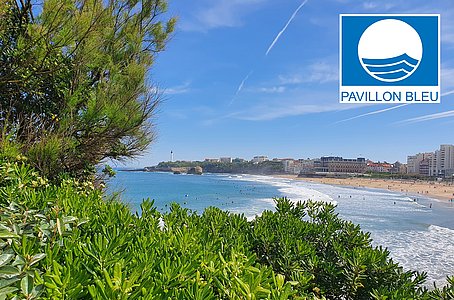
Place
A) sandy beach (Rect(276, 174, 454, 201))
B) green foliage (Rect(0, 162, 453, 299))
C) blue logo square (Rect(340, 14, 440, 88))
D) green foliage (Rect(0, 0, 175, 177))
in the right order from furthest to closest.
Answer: sandy beach (Rect(276, 174, 454, 201))
blue logo square (Rect(340, 14, 440, 88))
green foliage (Rect(0, 0, 175, 177))
green foliage (Rect(0, 162, 453, 299))

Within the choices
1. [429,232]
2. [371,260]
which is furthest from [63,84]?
[429,232]

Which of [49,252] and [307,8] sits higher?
[307,8]

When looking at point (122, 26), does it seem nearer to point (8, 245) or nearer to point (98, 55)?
point (98, 55)

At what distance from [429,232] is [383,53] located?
8198 millimetres

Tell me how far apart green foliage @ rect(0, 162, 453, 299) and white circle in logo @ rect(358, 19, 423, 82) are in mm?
7637

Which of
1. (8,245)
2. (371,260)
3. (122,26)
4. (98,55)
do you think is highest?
(122,26)

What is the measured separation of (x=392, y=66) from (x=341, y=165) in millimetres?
69240

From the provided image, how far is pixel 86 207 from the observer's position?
6.45 ft

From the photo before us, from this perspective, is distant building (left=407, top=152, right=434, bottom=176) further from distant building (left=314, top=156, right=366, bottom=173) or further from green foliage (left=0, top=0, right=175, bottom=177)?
green foliage (left=0, top=0, right=175, bottom=177)

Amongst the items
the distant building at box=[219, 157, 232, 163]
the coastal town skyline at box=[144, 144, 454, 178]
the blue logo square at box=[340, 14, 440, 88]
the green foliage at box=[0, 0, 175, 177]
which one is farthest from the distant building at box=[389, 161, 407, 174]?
the green foliage at box=[0, 0, 175, 177]

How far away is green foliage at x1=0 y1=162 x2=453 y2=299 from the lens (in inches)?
37.9

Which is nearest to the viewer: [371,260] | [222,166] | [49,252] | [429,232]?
[49,252]

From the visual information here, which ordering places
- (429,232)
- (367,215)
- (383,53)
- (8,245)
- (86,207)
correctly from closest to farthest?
1. (8,245)
2. (86,207)
3. (383,53)
4. (429,232)
5. (367,215)

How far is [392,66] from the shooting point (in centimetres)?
891
